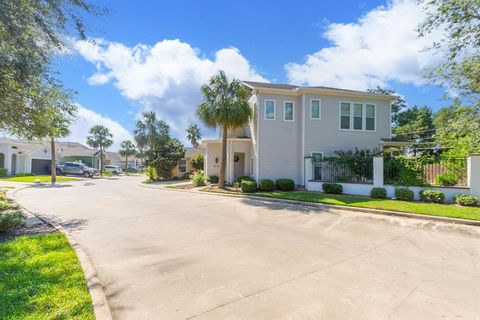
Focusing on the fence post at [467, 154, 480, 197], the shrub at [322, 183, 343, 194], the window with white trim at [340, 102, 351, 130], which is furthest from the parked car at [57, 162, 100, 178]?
the fence post at [467, 154, 480, 197]

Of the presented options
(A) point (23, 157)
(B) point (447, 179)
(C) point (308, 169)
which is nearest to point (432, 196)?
(B) point (447, 179)

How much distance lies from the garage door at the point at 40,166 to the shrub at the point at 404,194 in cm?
4665

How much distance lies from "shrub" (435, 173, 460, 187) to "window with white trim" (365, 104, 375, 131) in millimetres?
6624

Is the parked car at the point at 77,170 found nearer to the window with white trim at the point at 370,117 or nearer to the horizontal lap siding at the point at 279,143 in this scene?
the horizontal lap siding at the point at 279,143

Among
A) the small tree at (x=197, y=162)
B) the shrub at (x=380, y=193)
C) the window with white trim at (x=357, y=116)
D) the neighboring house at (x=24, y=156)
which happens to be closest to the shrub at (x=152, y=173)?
the small tree at (x=197, y=162)

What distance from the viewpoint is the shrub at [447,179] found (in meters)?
12.1

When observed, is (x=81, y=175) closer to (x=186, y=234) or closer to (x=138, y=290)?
(x=186, y=234)

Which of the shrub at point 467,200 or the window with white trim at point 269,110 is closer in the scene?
the shrub at point 467,200

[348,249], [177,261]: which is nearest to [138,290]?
[177,261]

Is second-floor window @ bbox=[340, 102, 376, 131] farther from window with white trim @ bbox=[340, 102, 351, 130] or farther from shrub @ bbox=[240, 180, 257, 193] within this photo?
shrub @ bbox=[240, 180, 257, 193]

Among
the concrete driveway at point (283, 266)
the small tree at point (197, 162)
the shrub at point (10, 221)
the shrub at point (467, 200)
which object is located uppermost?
the small tree at point (197, 162)

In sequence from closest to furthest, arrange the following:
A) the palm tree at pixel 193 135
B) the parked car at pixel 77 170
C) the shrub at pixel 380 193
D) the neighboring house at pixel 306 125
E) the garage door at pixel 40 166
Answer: the shrub at pixel 380 193
the neighboring house at pixel 306 125
the parked car at pixel 77 170
the garage door at pixel 40 166
the palm tree at pixel 193 135

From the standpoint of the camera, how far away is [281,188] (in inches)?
665

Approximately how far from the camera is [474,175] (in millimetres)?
11211
